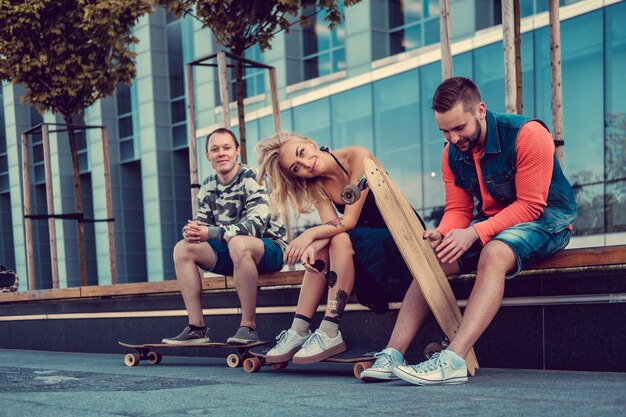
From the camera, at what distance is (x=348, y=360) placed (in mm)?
4598

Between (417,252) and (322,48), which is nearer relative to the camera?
(417,252)

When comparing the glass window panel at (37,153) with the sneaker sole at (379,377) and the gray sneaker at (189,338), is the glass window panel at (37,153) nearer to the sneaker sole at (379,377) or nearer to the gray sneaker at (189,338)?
the gray sneaker at (189,338)

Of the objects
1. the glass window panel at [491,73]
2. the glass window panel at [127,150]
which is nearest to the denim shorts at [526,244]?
the glass window panel at [491,73]

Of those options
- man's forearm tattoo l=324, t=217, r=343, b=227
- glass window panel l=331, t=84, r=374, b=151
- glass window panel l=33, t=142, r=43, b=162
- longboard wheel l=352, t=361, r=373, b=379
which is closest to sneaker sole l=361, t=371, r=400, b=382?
longboard wheel l=352, t=361, r=373, b=379

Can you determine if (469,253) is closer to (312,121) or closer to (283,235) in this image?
(283,235)

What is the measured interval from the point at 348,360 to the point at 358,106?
46.7 ft

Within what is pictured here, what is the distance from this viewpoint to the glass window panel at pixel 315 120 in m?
19.2

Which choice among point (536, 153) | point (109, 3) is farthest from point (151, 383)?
point (109, 3)

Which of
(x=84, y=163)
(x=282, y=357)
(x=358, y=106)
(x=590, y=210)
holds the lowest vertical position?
(x=282, y=357)

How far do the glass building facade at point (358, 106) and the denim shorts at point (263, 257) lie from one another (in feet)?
11.3

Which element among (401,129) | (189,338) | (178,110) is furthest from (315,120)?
(189,338)

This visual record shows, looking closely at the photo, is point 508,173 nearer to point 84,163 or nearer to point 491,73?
point 491,73

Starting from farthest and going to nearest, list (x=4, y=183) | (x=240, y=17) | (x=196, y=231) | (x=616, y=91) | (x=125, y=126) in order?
(x=4, y=183) → (x=125, y=126) → (x=616, y=91) → (x=240, y=17) → (x=196, y=231)

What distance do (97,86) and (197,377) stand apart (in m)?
6.13
